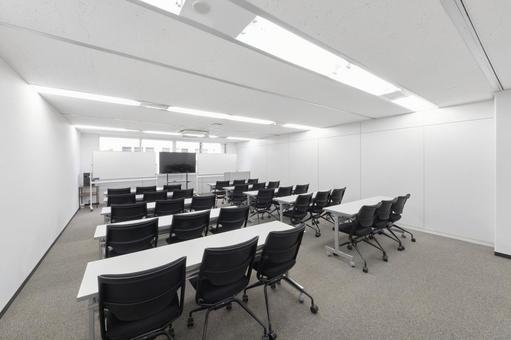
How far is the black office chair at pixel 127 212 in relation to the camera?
3.11m

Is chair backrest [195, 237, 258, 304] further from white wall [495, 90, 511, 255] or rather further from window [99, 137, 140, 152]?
window [99, 137, 140, 152]

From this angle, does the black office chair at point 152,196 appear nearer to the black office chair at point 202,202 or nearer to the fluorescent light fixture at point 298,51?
the black office chair at point 202,202

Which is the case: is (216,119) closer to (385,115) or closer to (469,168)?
(385,115)

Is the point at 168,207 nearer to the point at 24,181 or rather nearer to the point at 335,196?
the point at 24,181

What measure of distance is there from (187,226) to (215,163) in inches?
298

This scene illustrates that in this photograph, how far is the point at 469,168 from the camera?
12.9 feet

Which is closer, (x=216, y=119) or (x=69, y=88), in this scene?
(x=69, y=88)

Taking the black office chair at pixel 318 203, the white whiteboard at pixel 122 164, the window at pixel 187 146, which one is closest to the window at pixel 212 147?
the window at pixel 187 146

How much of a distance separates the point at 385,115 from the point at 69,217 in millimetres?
8655

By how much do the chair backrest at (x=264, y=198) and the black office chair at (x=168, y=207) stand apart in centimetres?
196

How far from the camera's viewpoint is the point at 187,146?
10.6 m

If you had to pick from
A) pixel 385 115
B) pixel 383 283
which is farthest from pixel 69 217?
pixel 385 115

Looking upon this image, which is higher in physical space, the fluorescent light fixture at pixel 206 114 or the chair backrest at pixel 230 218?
the fluorescent light fixture at pixel 206 114

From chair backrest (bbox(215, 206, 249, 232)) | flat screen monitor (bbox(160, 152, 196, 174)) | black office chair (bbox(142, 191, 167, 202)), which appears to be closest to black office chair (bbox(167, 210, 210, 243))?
chair backrest (bbox(215, 206, 249, 232))
